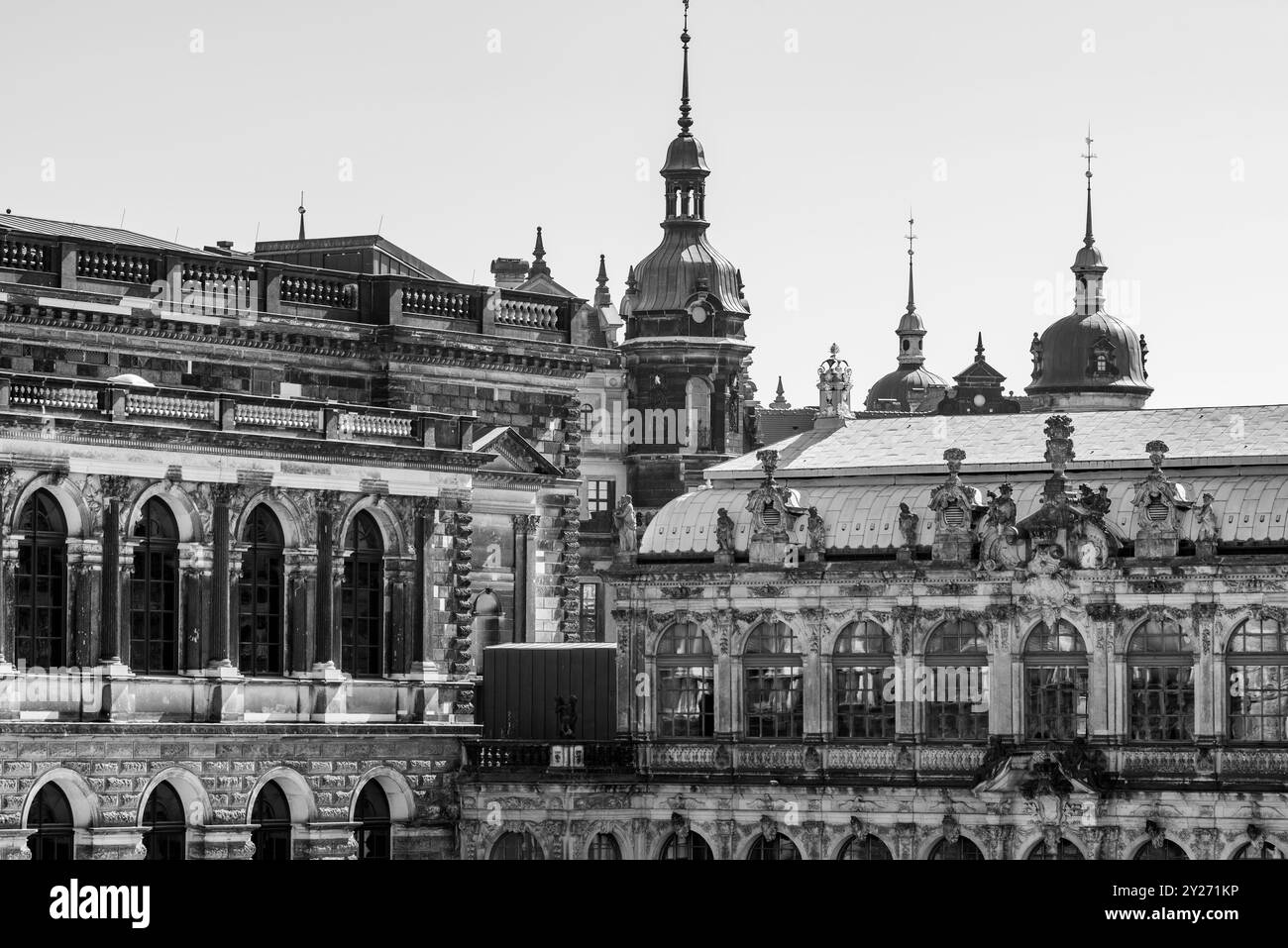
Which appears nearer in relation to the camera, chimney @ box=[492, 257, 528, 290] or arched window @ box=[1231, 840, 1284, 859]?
arched window @ box=[1231, 840, 1284, 859]

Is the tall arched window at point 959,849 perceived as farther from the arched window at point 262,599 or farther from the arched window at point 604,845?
the arched window at point 262,599

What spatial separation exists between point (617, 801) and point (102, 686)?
51.3 ft

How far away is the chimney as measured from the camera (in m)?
135

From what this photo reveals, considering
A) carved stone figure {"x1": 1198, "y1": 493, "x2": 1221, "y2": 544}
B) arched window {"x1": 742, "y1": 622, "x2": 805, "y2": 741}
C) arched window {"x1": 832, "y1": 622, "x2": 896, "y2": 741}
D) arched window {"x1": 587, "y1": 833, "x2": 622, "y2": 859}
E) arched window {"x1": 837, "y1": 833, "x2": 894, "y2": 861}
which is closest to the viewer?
carved stone figure {"x1": 1198, "y1": 493, "x2": 1221, "y2": 544}

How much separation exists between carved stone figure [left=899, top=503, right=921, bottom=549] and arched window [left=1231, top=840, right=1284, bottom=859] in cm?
1220

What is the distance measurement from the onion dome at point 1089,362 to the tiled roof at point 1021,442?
6167cm

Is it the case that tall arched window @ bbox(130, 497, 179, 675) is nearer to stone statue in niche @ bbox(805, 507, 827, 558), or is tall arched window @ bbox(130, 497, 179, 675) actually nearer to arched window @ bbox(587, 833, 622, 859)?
arched window @ bbox(587, 833, 622, 859)

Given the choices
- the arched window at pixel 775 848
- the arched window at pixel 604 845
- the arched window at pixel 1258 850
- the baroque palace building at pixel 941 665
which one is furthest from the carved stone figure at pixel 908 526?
the arched window at pixel 1258 850

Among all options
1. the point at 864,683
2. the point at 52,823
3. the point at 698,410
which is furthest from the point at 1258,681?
the point at 698,410

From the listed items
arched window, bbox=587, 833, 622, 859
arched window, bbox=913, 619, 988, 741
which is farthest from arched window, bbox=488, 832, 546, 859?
arched window, bbox=913, 619, 988, 741

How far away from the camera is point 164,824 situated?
72.8 metres

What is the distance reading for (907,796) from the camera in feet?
252

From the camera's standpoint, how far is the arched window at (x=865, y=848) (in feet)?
253
